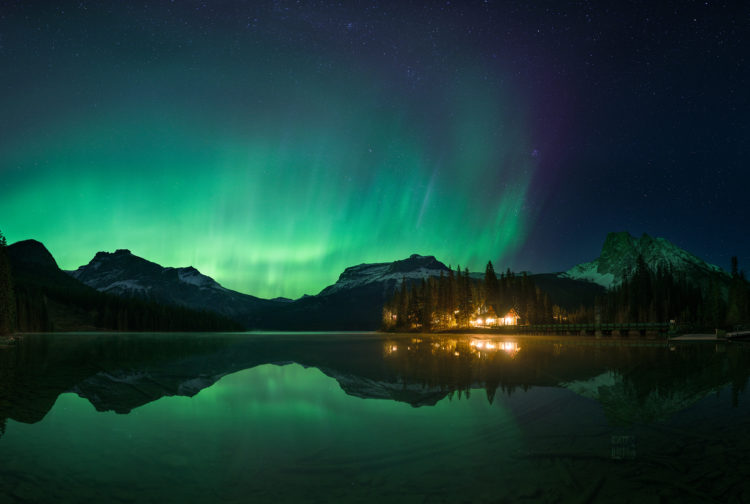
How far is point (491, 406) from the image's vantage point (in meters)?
16.3

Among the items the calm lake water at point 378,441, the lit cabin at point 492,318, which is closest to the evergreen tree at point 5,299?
the calm lake water at point 378,441

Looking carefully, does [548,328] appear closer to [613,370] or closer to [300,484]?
[613,370]

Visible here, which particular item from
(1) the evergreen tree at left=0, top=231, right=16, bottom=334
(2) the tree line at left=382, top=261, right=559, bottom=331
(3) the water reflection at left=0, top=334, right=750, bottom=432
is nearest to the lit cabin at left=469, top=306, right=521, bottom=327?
(2) the tree line at left=382, top=261, right=559, bottom=331

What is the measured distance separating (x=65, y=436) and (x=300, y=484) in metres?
8.08

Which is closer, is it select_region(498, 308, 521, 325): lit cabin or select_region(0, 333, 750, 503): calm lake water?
select_region(0, 333, 750, 503): calm lake water

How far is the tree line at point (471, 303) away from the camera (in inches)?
5453

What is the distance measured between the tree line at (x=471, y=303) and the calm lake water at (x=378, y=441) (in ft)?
384

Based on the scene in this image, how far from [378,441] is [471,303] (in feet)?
423

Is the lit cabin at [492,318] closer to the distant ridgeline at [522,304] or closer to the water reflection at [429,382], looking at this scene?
the distant ridgeline at [522,304]

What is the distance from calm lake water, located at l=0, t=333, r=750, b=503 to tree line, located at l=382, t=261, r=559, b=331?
117124 mm

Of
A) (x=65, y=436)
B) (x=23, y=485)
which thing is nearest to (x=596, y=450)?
(x=23, y=485)

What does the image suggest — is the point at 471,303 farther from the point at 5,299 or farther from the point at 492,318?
the point at 5,299

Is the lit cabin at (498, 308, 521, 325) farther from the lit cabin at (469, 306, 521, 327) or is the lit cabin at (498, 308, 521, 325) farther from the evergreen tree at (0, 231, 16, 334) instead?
the evergreen tree at (0, 231, 16, 334)

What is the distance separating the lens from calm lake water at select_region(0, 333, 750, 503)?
8.20 m
